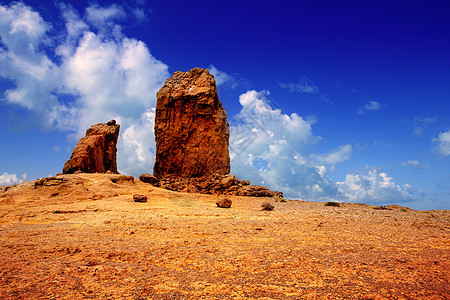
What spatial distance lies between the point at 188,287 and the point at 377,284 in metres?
2.62

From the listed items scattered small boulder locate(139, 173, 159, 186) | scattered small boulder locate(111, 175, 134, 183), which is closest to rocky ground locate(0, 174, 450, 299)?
scattered small boulder locate(111, 175, 134, 183)

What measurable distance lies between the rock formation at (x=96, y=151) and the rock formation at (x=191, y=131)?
227 inches

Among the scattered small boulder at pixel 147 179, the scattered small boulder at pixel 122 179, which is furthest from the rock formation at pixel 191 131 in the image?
the scattered small boulder at pixel 122 179

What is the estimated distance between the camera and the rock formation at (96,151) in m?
25.0

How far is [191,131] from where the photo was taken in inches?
1131

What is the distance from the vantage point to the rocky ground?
332cm

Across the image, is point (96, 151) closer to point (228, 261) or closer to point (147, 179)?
point (147, 179)

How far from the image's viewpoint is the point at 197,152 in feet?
91.8

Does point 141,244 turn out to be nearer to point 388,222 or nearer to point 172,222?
point 172,222

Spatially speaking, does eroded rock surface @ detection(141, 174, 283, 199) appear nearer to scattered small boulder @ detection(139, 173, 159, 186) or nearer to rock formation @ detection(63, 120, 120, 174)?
scattered small boulder @ detection(139, 173, 159, 186)

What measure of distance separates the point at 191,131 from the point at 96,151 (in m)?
10.6

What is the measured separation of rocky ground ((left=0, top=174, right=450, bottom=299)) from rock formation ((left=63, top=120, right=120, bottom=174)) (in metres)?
18.6

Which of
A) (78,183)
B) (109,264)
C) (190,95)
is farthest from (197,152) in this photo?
(109,264)

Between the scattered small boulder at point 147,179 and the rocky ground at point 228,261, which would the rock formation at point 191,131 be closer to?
the scattered small boulder at point 147,179
